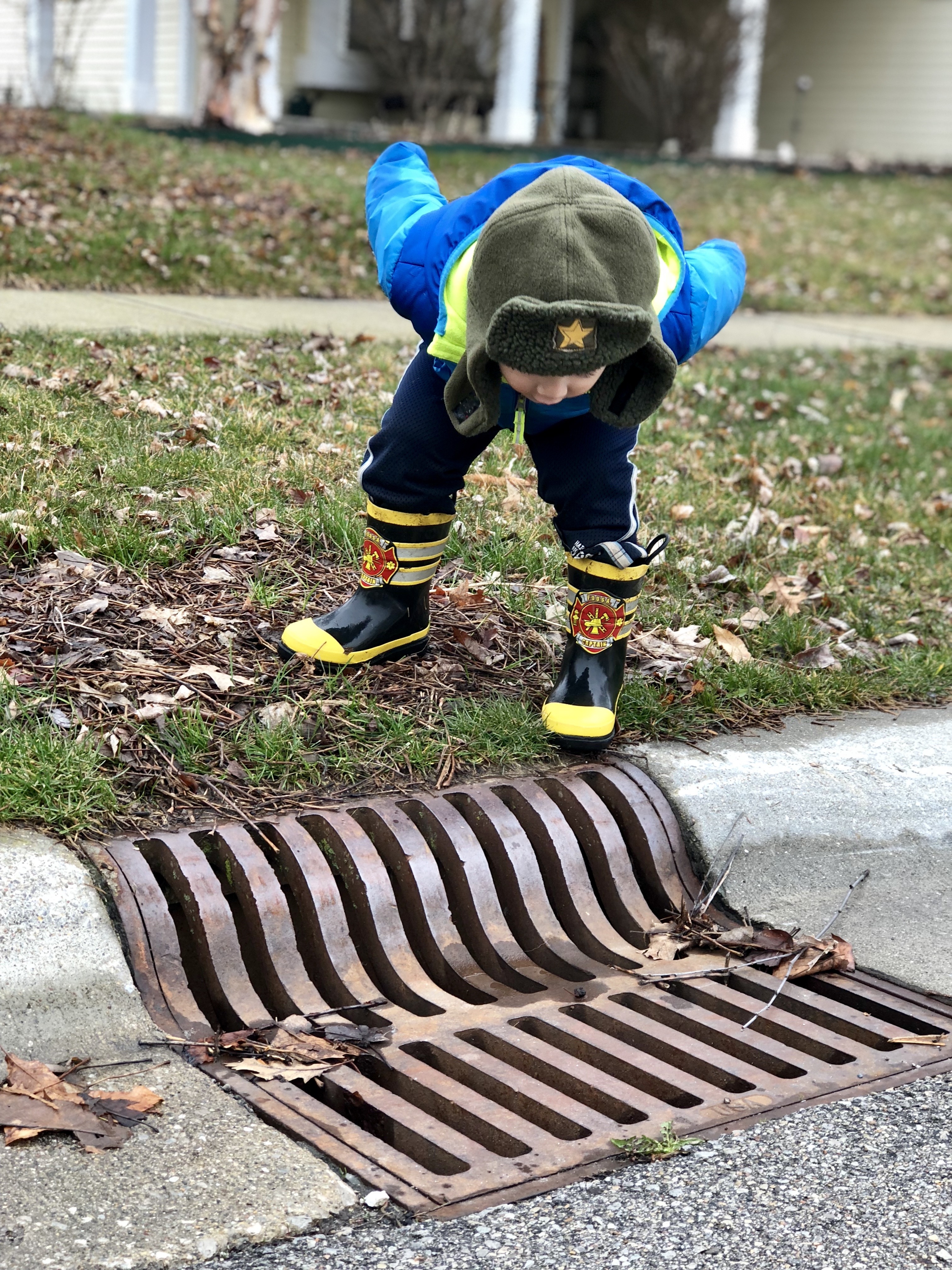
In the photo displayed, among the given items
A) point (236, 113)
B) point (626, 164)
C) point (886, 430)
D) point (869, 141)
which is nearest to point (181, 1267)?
point (886, 430)

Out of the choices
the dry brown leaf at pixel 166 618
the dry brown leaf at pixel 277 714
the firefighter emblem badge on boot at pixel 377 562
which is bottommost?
the dry brown leaf at pixel 277 714

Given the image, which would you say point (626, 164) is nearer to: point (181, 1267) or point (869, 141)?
point (869, 141)

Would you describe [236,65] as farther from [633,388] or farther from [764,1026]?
[764,1026]

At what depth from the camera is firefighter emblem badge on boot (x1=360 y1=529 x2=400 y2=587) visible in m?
3.32

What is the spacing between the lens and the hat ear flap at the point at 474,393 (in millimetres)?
2619

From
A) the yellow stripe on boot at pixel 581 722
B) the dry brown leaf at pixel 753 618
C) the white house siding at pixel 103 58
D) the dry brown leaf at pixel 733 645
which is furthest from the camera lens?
the white house siding at pixel 103 58

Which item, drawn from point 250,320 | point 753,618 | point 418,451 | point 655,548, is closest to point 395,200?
point 418,451

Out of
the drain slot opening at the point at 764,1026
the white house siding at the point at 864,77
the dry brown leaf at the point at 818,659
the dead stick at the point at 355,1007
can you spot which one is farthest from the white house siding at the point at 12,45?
the drain slot opening at the point at 764,1026

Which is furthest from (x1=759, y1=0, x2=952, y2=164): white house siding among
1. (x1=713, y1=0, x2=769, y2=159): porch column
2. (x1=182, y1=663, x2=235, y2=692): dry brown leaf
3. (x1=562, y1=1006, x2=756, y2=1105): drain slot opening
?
(x1=562, y1=1006, x2=756, y2=1105): drain slot opening

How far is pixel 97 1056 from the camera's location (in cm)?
232

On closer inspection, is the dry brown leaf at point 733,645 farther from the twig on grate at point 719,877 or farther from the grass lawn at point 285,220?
the grass lawn at point 285,220

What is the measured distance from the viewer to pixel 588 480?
3129 millimetres

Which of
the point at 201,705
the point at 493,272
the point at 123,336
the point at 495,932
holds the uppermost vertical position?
the point at 493,272

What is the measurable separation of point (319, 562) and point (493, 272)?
142 cm
